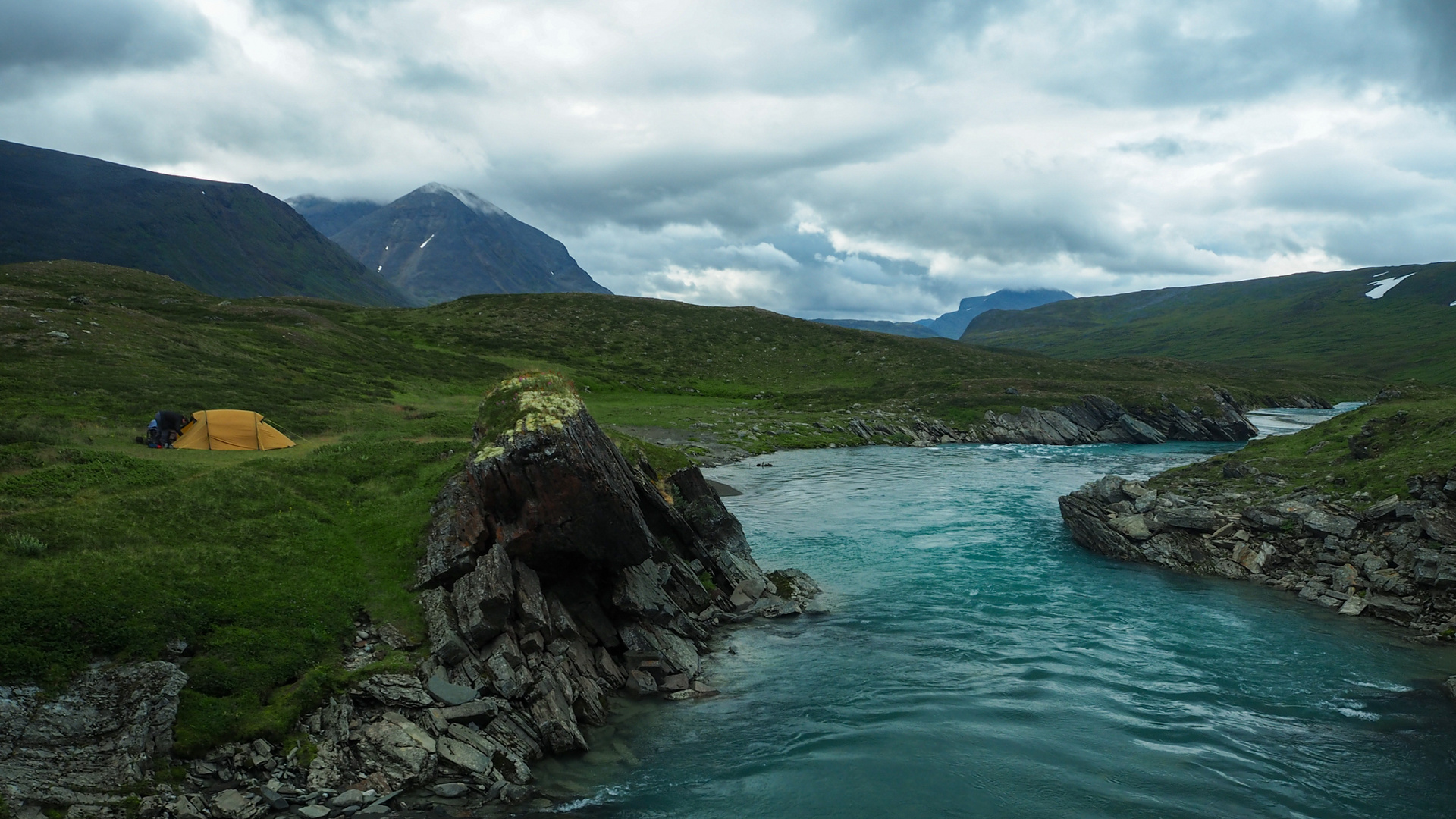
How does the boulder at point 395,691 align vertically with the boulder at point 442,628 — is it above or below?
below

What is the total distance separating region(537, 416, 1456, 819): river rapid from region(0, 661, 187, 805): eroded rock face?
8.71 m

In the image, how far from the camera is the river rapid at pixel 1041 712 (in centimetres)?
1695

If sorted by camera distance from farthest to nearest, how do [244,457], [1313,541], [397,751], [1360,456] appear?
[1360,456] < [244,457] < [1313,541] < [397,751]

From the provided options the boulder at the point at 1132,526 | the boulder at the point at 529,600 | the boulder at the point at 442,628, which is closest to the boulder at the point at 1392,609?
the boulder at the point at 1132,526

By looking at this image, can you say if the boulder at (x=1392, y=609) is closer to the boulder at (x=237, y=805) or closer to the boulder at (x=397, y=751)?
the boulder at (x=397, y=751)

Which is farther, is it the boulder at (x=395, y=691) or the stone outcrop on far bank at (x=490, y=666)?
the boulder at (x=395, y=691)

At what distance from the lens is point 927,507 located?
5181 centimetres

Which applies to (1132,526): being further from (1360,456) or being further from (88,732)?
(88,732)

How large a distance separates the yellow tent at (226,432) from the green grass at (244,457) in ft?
7.10

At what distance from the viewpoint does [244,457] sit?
111 ft

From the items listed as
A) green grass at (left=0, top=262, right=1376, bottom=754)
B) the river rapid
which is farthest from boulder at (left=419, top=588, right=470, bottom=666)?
the river rapid

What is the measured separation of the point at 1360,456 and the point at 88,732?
5786 cm

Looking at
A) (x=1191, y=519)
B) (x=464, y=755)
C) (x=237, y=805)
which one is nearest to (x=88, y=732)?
(x=237, y=805)

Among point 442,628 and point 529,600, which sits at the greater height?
point 529,600
